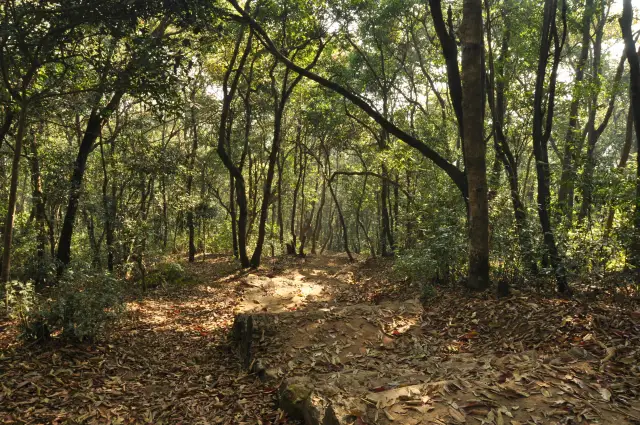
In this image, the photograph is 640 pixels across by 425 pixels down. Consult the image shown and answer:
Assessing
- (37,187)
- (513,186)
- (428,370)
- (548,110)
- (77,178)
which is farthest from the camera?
(37,187)

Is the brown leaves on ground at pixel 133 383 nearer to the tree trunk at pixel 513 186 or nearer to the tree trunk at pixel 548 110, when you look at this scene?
the tree trunk at pixel 513 186

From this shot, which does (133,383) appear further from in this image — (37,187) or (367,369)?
(37,187)

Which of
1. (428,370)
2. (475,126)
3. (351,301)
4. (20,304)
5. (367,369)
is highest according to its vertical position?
(475,126)

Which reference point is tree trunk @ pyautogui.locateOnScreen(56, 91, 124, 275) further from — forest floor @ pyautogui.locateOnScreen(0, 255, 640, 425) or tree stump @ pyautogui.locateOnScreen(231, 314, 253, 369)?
tree stump @ pyautogui.locateOnScreen(231, 314, 253, 369)

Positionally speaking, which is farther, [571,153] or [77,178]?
[77,178]

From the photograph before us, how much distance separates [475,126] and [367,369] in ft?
13.6

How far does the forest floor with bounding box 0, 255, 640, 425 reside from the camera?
10.6ft

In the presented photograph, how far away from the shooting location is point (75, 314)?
19.1ft

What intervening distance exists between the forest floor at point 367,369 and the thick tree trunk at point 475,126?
42.4 inches

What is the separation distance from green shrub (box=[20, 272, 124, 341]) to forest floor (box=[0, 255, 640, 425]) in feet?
0.77

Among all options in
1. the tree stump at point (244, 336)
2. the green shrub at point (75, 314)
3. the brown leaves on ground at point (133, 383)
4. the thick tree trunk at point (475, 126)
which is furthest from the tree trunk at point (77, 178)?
the thick tree trunk at point (475, 126)

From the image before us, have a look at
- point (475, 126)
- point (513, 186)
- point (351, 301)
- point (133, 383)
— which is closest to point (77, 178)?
point (133, 383)

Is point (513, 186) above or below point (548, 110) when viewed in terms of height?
below

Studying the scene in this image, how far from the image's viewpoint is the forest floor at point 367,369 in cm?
324
